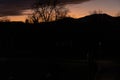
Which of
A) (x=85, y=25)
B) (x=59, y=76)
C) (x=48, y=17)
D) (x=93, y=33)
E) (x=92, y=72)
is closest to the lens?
(x=92, y=72)

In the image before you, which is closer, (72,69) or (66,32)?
(72,69)

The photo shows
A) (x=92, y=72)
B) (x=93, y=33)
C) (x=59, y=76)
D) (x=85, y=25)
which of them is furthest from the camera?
(x=85, y=25)

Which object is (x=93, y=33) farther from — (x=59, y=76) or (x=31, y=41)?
(x=59, y=76)

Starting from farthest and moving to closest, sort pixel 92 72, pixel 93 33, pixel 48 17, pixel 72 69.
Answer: pixel 48 17 → pixel 93 33 → pixel 72 69 → pixel 92 72

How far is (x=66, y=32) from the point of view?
48188 millimetres

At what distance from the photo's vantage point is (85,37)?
1889 inches

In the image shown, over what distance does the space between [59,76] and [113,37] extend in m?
26.8

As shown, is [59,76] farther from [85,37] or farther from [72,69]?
[85,37]

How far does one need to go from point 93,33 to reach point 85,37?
1.33 metres

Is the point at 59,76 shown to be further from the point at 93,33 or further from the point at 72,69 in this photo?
the point at 93,33

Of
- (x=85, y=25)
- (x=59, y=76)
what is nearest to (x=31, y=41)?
(x=85, y=25)

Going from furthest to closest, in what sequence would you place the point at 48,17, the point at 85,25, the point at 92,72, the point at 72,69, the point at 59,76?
the point at 48,17, the point at 85,25, the point at 72,69, the point at 59,76, the point at 92,72

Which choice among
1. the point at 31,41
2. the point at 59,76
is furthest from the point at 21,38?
the point at 59,76

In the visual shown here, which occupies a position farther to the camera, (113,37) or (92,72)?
(113,37)
